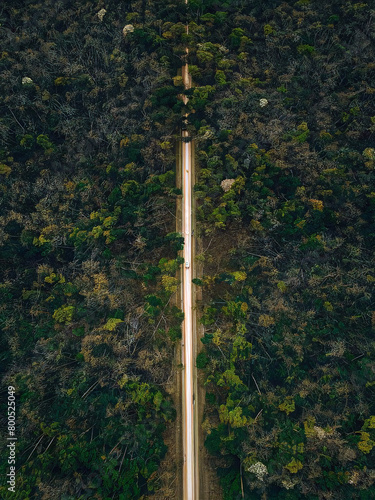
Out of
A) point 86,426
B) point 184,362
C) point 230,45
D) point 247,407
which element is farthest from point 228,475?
point 230,45

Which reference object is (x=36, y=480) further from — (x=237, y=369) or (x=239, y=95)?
(x=239, y=95)

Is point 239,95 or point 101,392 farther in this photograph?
point 239,95

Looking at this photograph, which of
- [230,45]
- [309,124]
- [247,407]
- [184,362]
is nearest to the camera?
[247,407]

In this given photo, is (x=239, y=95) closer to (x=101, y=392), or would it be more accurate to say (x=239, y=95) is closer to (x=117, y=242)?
(x=117, y=242)

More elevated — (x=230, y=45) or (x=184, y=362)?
(x=230, y=45)

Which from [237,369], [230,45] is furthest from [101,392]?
[230,45]

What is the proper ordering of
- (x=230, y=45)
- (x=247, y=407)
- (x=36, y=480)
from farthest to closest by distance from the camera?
(x=230, y=45), (x=247, y=407), (x=36, y=480)

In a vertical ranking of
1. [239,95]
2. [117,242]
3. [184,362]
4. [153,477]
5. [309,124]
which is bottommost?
[153,477]
